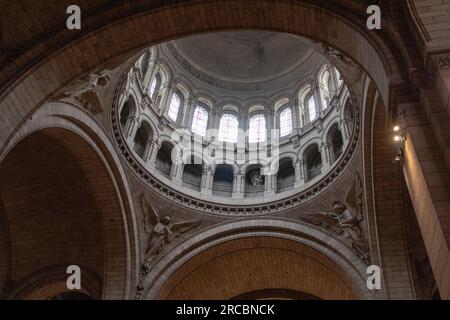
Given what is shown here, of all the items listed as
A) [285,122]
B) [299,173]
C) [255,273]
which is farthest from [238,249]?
[285,122]

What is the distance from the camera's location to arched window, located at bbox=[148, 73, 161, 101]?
18078mm

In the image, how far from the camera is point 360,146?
532 inches

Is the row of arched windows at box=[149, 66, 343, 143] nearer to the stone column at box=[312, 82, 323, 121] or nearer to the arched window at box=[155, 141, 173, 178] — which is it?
the stone column at box=[312, 82, 323, 121]

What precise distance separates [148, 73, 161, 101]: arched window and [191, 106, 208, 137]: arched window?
2.10 metres

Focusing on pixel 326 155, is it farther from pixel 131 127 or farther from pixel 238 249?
pixel 131 127

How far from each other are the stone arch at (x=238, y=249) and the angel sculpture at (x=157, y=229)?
41 cm

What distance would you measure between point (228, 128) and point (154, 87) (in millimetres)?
3773

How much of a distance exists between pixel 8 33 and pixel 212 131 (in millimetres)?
11654

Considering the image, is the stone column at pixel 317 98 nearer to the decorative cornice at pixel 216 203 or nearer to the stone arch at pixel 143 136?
the decorative cornice at pixel 216 203

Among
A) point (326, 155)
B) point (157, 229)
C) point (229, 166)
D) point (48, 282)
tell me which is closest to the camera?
point (157, 229)

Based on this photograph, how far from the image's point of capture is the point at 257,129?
792 inches

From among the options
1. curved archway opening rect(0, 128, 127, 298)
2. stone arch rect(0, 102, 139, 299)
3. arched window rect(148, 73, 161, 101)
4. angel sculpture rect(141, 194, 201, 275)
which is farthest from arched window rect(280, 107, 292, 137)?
curved archway opening rect(0, 128, 127, 298)

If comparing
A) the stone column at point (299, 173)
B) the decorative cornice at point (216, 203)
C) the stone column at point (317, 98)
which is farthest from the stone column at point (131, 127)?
the stone column at point (317, 98)
